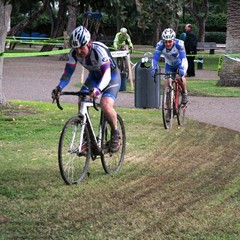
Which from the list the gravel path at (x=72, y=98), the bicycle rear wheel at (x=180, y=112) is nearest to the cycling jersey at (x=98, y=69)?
the bicycle rear wheel at (x=180, y=112)

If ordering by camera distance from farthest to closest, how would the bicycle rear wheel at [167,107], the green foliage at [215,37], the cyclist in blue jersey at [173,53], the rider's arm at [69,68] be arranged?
the green foliage at [215,37], the bicycle rear wheel at [167,107], the cyclist in blue jersey at [173,53], the rider's arm at [69,68]

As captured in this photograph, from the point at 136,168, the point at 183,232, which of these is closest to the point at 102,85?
the point at 136,168

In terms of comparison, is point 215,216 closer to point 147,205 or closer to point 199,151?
point 147,205

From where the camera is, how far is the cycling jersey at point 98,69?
26.5ft

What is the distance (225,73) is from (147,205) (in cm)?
1590

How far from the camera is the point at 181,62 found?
1277 cm

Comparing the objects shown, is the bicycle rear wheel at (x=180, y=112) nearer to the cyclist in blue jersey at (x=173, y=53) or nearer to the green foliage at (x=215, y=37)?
the cyclist in blue jersey at (x=173, y=53)

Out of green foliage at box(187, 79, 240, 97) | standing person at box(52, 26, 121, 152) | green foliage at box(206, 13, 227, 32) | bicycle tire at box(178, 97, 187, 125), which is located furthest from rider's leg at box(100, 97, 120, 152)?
green foliage at box(206, 13, 227, 32)

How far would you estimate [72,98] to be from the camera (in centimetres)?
1858

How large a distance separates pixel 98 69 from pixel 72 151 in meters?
0.91

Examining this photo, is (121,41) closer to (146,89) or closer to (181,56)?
(146,89)

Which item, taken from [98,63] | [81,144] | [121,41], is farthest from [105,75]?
[121,41]

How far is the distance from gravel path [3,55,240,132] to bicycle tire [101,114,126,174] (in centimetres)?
436

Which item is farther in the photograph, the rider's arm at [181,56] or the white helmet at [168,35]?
the rider's arm at [181,56]
